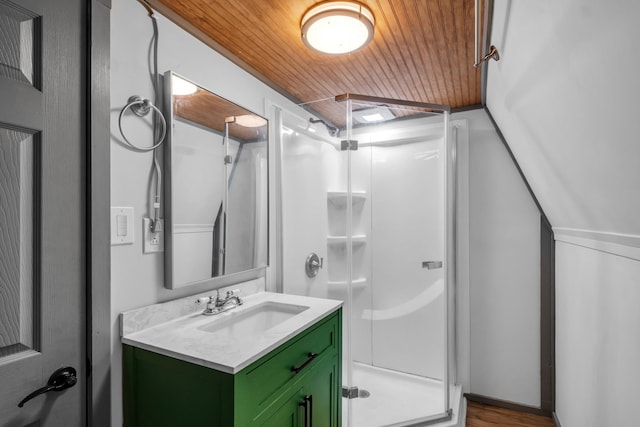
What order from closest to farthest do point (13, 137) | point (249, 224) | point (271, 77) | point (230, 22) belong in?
1. point (13, 137)
2. point (230, 22)
3. point (249, 224)
4. point (271, 77)

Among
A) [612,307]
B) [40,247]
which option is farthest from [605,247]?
[40,247]

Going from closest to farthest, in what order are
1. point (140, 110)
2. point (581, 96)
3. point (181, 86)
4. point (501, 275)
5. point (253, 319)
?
point (581, 96) < point (140, 110) < point (181, 86) < point (253, 319) < point (501, 275)

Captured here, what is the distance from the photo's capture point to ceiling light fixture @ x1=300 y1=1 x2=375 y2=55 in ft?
4.28

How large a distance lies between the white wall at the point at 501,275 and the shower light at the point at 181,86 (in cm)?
199

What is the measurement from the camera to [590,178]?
3.60 feet

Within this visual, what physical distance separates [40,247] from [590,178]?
1786 millimetres

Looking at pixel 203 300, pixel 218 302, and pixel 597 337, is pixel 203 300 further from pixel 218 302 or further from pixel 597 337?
pixel 597 337

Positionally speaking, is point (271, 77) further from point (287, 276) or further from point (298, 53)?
point (287, 276)

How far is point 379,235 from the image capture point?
219cm

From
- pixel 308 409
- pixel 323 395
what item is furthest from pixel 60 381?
pixel 323 395

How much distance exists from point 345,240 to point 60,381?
1.51 meters

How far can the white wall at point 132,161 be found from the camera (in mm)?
1185

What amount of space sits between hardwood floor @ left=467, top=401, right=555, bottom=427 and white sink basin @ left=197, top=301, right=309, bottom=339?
155 centimetres

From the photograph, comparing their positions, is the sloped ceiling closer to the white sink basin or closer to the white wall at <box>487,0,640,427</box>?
the white wall at <box>487,0,640,427</box>
